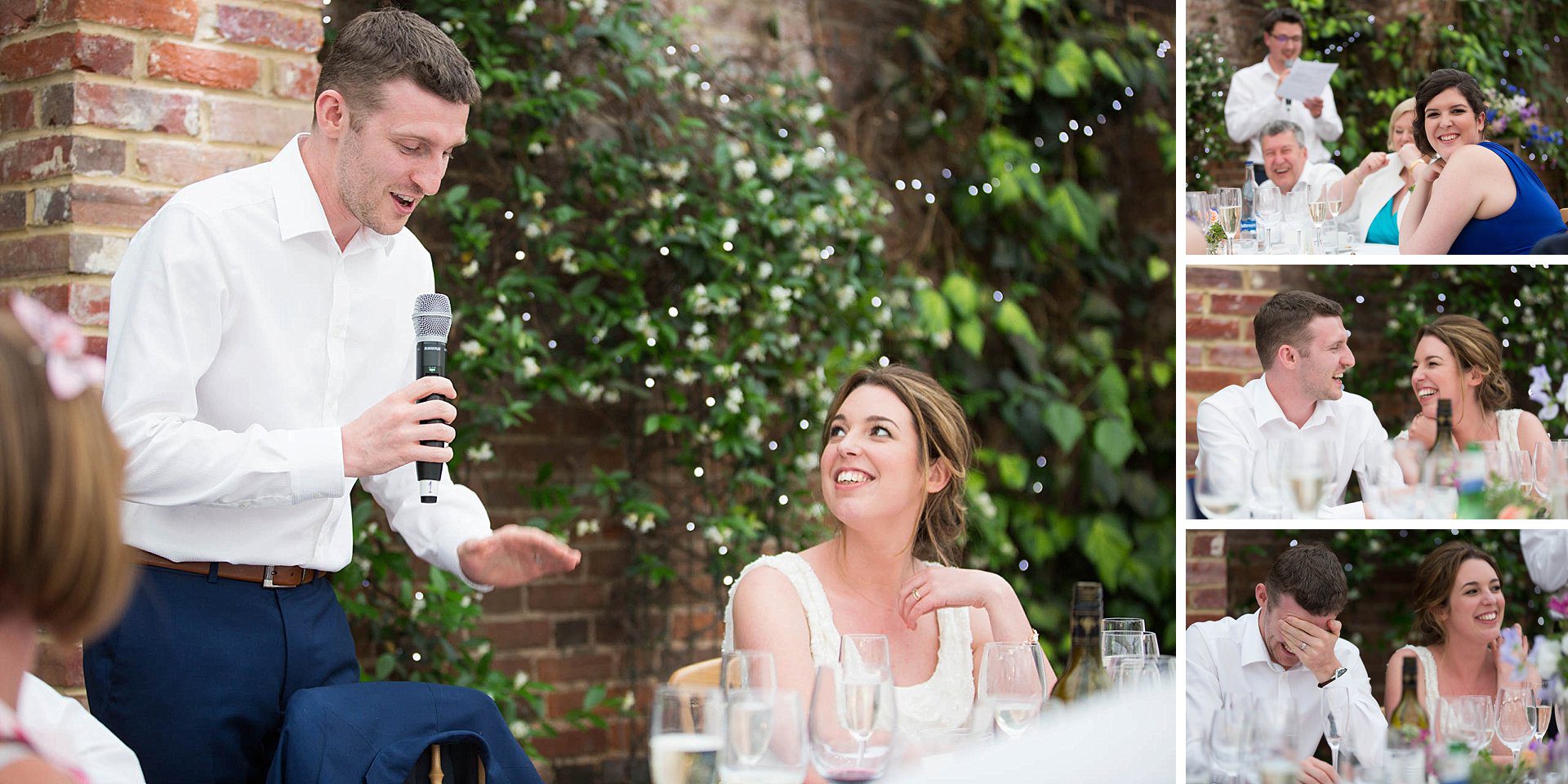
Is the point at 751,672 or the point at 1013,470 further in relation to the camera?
the point at 1013,470

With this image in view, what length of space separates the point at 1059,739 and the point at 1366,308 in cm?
94

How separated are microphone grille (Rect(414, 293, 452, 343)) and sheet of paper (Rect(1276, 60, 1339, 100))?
108cm

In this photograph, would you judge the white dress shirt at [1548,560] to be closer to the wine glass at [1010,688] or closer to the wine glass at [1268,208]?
the wine glass at [1268,208]

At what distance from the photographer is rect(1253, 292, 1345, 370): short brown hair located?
1419 mm

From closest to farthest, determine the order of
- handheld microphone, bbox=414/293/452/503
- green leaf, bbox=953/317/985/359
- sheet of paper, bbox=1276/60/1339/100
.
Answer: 1. sheet of paper, bbox=1276/60/1339/100
2. handheld microphone, bbox=414/293/452/503
3. green leaf, bbox=953/317/985/359

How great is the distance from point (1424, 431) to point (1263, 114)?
503 mm

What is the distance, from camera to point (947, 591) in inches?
83.7

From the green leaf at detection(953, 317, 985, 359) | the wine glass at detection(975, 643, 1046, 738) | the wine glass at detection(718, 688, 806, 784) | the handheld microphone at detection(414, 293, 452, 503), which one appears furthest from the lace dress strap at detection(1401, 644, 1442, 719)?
the green leaf at detection(953, 317, 985, 359)

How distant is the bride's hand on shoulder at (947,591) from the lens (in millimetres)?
2066

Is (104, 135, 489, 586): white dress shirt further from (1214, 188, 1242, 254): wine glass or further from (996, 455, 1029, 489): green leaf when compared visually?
(996, 455, 1029, 489): green leaf

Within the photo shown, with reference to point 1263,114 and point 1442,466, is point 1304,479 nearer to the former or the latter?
point 1442,466

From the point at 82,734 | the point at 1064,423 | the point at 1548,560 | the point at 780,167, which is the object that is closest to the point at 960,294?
the point at 1064,423

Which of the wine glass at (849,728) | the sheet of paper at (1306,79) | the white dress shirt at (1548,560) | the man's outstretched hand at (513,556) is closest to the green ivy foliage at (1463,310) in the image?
the white dress shirt at (1548,560)

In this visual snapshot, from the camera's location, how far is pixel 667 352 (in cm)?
344
